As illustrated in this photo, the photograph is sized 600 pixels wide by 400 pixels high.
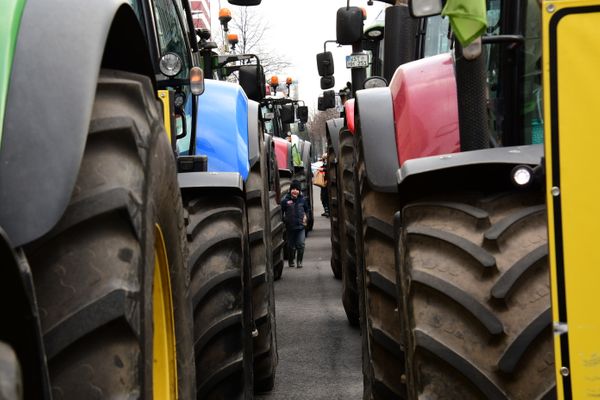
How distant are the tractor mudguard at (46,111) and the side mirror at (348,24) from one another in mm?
4997

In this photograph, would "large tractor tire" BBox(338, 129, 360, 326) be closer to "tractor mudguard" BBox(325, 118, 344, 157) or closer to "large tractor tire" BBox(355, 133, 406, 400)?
"large tractor tire" BBox(355, 133, 406, 400)

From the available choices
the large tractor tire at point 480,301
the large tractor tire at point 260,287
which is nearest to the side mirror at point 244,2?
the large tractor tire at point 260,287

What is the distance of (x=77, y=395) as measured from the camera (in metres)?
2.04

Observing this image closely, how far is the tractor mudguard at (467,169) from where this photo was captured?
3.39 meters

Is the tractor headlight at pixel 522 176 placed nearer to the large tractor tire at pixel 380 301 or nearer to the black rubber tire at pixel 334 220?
the large tractor tire at pixel 380 301

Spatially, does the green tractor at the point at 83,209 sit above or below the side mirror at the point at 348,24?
below

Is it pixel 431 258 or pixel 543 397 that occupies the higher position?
pixel 431 258

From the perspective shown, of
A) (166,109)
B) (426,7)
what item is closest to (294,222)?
(166,109)

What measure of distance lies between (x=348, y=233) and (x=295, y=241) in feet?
20.2

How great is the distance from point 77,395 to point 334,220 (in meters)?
9.40

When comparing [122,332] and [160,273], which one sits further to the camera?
[160,273]

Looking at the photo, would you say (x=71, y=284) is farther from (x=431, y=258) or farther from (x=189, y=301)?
(x=431, y=258)

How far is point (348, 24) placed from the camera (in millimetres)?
7434

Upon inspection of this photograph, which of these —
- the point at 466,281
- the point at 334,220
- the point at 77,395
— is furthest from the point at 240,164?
the point at 334,220
